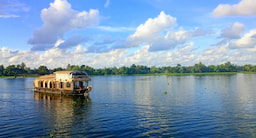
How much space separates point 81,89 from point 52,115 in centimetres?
2226

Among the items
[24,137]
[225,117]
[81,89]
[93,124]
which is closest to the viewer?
[24,137]

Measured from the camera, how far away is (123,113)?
35.7 m

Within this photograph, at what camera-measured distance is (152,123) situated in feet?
95.3

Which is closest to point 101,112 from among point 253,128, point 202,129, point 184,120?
point 184,120

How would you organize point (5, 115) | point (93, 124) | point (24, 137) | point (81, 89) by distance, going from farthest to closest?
point (81, 89)
point (5, 115)
point (93, 124)
point (24, 137)

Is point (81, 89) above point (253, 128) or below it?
above

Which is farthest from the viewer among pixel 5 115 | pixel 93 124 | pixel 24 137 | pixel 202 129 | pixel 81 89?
pixel 81 89

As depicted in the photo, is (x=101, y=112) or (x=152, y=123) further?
(x=101, y=112)

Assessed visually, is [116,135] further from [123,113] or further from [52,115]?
[52,115]

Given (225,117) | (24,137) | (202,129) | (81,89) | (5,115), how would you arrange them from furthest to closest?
(81,89)
(5,115)
(225,117)
(202,129)
(24,137)

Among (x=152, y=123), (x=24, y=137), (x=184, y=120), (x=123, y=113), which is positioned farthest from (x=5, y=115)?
(x=184, y=120)

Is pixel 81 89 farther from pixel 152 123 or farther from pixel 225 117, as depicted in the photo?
pixel 225 117

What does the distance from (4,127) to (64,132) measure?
370 inches

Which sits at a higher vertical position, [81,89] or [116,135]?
[81,89]
